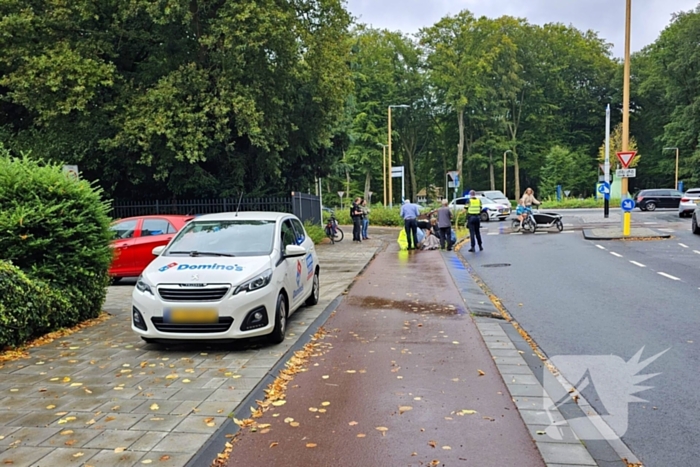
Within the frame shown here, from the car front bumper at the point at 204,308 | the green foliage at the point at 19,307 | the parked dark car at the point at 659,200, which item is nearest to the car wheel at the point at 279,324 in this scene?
the car front bumper at the point at 204,308

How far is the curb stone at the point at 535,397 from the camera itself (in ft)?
12.6

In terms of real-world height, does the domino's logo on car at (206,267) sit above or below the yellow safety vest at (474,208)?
below

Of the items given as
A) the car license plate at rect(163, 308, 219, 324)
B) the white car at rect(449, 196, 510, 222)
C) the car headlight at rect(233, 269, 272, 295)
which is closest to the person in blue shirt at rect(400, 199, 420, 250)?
the car headlight at rect(233, 269, 272, 295)

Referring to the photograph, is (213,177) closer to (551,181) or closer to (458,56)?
(458,56)

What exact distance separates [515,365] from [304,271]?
12.1ft

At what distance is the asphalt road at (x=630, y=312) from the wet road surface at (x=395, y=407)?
94 cm

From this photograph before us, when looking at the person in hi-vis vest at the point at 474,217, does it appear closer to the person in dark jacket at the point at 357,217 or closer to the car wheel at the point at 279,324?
the person in dark jacket at the point at 357,217

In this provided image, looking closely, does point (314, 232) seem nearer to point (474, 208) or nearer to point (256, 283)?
point (474, 208)

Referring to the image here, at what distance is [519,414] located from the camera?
457 cm

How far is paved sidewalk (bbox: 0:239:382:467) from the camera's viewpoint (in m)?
3.93

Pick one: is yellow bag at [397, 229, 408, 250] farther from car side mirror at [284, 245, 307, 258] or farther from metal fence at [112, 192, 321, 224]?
car side mirror at [284, 245, 307, 258]

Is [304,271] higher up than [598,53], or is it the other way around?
[598,53]

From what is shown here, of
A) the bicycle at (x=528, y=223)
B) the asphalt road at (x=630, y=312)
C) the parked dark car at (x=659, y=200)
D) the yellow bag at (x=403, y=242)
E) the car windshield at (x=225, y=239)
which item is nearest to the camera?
the asphalt road at (x=630, y=312)

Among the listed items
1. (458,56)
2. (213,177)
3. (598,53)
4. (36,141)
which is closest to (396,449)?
(213,177)
